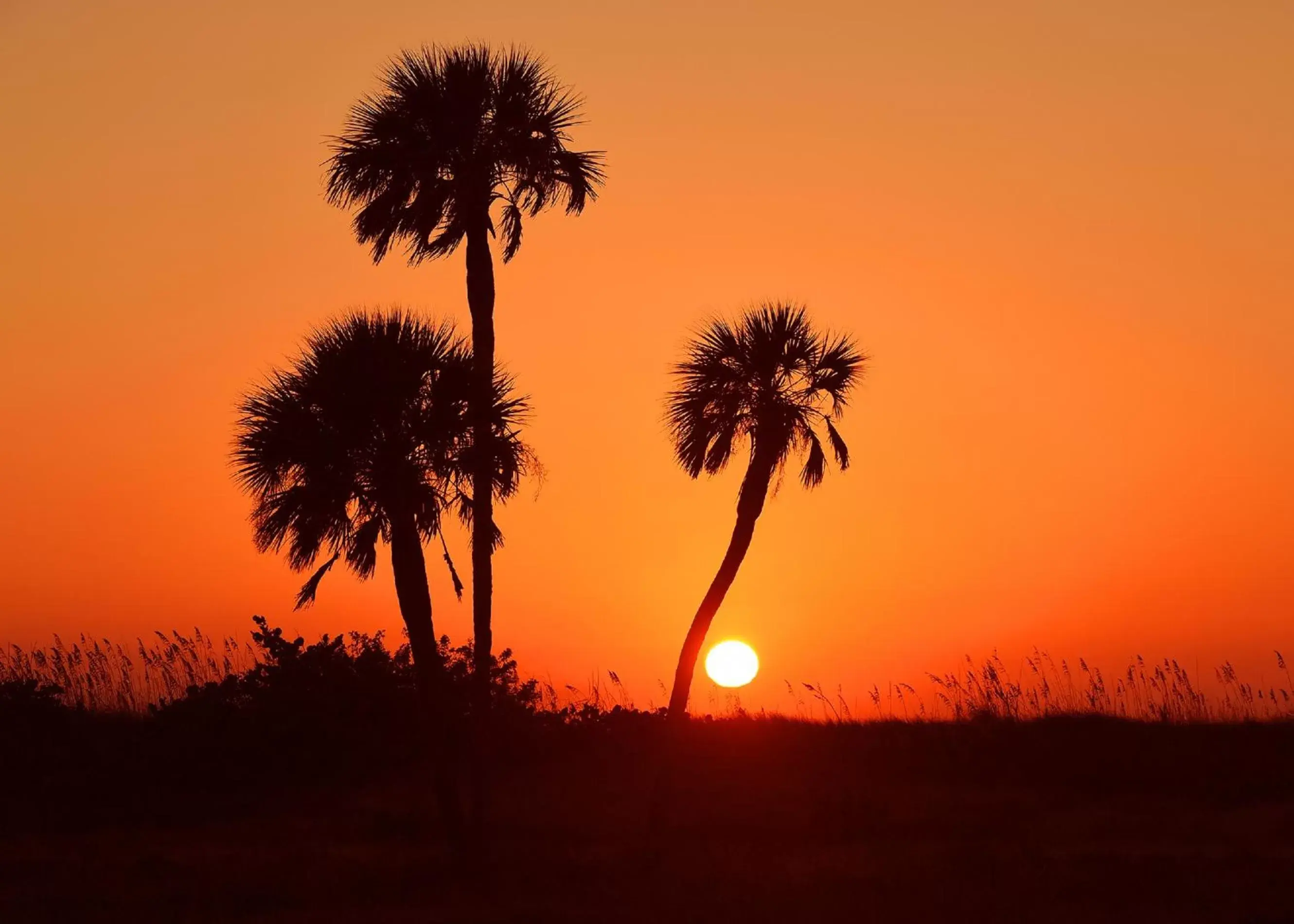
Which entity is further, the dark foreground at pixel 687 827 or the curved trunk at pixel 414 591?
the curved trunk at pixel 414 591

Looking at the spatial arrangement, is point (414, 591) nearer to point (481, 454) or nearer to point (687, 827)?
point (481, 454)

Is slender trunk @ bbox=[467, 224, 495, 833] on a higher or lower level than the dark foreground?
higher

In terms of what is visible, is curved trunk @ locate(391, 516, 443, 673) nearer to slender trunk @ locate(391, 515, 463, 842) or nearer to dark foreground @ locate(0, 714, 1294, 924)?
slender trunk @ locate(391, 515, 463, 842)

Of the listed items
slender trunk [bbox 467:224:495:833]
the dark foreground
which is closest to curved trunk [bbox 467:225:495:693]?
slender trunk [bbox 467:224:495:833]

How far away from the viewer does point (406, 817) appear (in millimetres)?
25672

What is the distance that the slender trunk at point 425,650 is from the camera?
2153cm

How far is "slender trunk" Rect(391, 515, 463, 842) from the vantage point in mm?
21531

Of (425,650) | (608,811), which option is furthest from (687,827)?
(425,650)

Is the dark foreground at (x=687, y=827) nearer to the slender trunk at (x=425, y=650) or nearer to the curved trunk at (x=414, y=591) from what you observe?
the slender trunk at (x=425, y=650)

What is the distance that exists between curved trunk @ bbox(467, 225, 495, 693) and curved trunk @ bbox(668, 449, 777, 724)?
3.68 m

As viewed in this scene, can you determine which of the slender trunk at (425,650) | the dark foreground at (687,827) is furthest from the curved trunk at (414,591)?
the dark foreground at (687,827)

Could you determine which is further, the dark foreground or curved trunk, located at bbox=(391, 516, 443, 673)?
curved trunk, located at bbox=(391, 516, 443, 673)

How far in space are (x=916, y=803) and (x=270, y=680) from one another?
44.5 ft

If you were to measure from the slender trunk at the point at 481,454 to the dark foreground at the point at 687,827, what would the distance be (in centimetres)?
265
